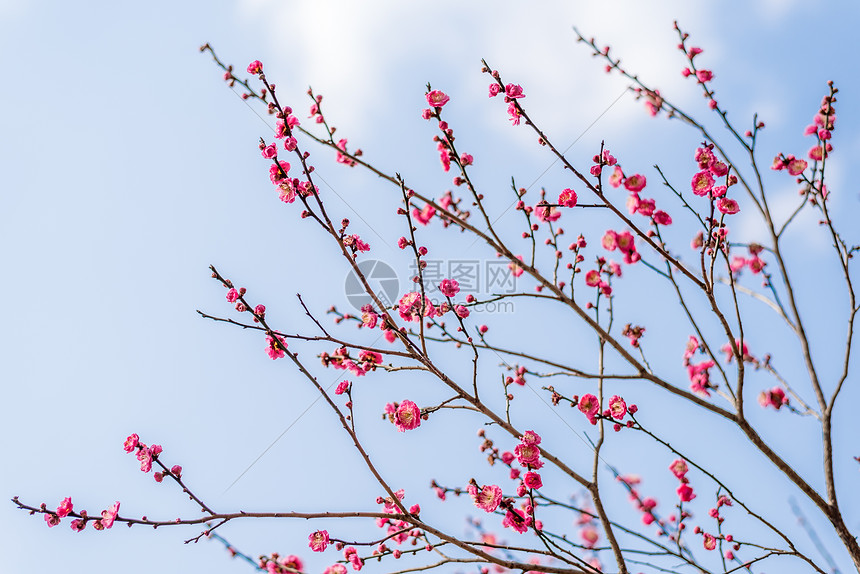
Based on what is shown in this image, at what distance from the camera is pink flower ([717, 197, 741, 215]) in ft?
9.37

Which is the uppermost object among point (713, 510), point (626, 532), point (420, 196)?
point (420, 196)

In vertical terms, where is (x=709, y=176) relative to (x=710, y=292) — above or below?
above

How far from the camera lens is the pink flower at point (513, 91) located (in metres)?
2.92

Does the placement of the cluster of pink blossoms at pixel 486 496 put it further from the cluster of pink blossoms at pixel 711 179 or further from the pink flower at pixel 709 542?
the cluster of pink blossoms at pixel 711 179

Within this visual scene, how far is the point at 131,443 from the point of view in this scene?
111 inches

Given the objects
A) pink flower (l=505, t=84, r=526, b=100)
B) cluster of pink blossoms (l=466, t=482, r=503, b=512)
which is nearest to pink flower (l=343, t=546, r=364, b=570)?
cluster of pink blossoms (l=466, t=482, r=503, b=512)

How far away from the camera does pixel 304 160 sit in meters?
2.87

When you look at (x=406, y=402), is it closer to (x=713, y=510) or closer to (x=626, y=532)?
(x=626, y=532)

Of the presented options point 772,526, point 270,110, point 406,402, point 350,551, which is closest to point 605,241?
point 406,402

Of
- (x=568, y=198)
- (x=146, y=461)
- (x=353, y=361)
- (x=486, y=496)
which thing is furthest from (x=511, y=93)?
(x=146, y=461)

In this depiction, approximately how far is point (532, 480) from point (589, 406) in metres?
0.57

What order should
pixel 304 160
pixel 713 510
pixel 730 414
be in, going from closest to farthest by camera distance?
pixel 730 414, pixel 304 160, pixel 713 510

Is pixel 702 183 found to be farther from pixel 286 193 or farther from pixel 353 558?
pixel 353 558

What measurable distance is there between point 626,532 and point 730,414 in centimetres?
97
